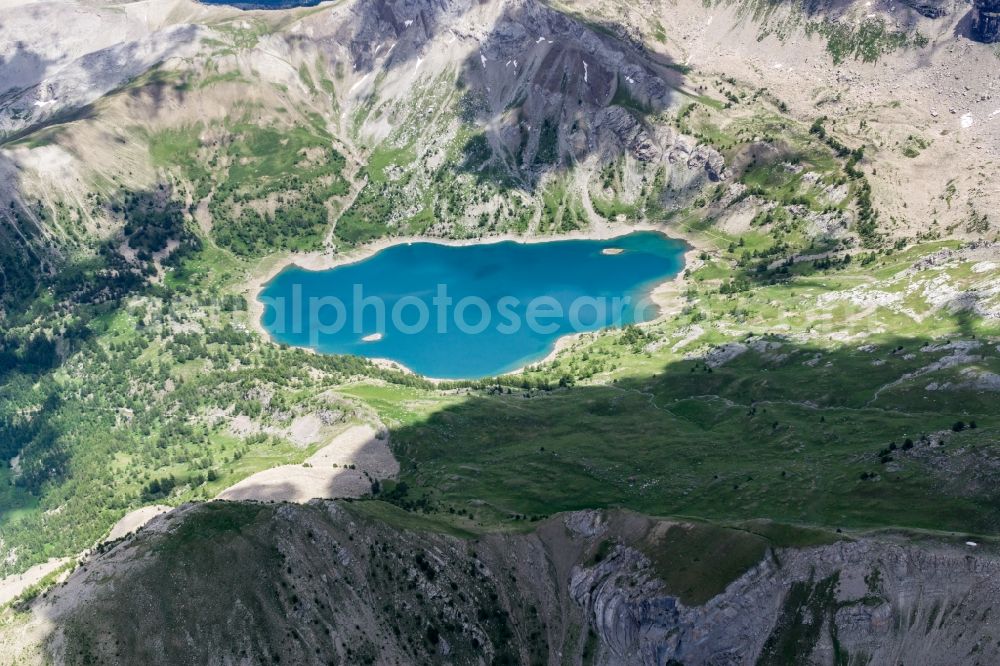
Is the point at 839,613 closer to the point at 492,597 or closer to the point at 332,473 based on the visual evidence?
the point at 492,597

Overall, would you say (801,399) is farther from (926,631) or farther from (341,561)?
(341,561)

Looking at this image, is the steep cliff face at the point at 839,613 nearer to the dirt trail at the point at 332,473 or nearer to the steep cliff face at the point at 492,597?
the steep cliff face at the point at 492,597

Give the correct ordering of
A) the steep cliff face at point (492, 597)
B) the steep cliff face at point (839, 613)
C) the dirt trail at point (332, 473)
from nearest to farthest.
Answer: the steep cliff face at point (839, 613) < the steep cliff face at point (492, 597) < the dirt trail at point (332, 473)

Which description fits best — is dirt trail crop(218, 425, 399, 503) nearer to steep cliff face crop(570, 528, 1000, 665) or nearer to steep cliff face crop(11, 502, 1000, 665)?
steep cliff face crop(11, 502, 1000, 665)

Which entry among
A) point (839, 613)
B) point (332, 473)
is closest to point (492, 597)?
point (839, 613)

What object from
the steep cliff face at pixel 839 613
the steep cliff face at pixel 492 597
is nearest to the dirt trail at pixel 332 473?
the steep cliff face at pixel 492 597

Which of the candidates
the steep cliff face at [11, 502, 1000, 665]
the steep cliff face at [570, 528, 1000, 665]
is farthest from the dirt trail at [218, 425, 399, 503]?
the steep cliff face at [570, 528, 1000, 665]

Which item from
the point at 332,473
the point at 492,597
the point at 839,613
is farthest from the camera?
the point at 332,473

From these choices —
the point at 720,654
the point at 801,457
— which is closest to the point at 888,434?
the point at 801,457

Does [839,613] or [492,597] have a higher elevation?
[839,613]
